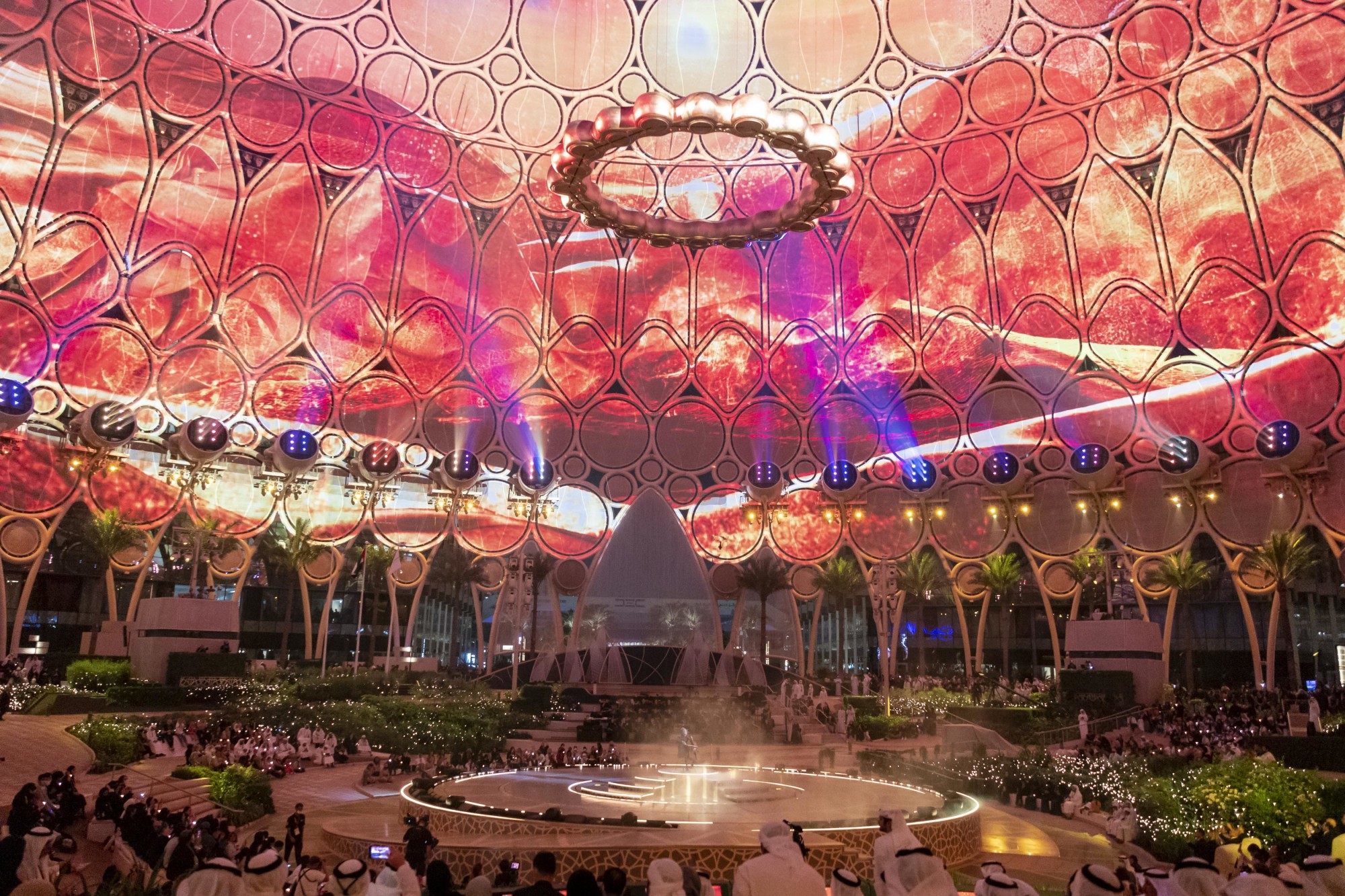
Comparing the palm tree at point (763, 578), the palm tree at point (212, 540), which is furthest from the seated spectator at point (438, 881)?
the palm tree at point (763, 578)

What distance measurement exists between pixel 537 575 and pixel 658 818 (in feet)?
96.0

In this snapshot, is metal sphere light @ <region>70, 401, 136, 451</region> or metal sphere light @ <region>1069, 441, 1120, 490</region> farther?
metal sphere light @ <region>1069, 441, 1120, 490</region>

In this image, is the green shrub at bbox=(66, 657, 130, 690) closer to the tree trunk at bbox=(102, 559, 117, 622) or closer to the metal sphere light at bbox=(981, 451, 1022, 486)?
the tree trunk at bbox=(102, 559, 117, 622)

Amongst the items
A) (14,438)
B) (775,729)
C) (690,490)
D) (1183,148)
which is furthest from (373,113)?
(1183,148)

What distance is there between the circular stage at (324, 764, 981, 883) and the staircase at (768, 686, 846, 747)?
830cm

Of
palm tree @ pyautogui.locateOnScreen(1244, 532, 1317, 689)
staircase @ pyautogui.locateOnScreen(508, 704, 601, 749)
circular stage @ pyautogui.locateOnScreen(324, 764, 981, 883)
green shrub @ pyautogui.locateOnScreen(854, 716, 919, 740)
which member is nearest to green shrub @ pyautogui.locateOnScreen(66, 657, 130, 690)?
staircase @ pyautogui.locateOnScreen(508, 704, 601, 749)

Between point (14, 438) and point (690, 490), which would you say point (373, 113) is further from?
point (690, 490)

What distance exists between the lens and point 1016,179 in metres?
37.6

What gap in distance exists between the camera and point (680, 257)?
42469 mm

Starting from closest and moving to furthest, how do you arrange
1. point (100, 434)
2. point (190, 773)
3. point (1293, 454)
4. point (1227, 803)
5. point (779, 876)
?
point (779, 876) → point (1227, 803) → point (190, 773) → point (1293, 454) → point (100, 434)

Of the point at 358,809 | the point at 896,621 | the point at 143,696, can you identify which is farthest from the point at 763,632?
the point at 358,809

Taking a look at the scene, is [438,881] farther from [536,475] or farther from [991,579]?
[991,579]

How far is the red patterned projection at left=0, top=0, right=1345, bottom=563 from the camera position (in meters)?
32.5

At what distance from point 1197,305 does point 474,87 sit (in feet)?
93.2
